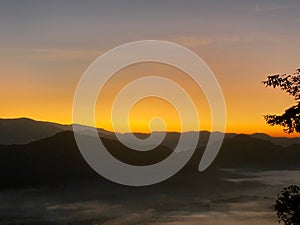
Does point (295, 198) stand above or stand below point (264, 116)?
below

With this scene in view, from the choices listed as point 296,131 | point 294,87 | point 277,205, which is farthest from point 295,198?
point 294,87

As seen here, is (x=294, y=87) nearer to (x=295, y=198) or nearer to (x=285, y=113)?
(x=285, y=113)

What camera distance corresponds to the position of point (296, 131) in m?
26.5

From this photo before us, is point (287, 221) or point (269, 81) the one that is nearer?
point (287, 221)

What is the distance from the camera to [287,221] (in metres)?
25.8

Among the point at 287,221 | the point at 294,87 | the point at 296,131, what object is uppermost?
the point at 294,87

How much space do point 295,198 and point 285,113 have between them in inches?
189

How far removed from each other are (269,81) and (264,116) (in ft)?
7.11

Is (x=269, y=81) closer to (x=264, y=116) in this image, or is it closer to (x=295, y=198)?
(x=264, y=116)

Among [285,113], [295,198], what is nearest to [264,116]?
[285,113]

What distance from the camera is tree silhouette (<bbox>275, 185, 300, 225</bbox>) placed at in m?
25.5

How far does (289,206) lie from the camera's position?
85.1 ft

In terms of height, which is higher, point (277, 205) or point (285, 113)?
point (285, 113)

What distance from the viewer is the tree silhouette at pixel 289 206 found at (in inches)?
1006
